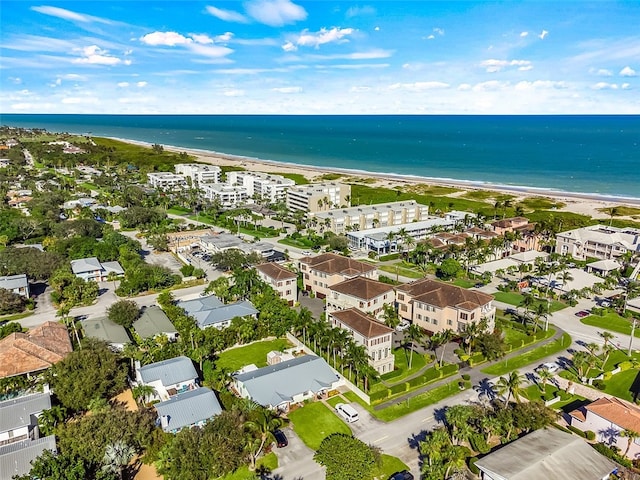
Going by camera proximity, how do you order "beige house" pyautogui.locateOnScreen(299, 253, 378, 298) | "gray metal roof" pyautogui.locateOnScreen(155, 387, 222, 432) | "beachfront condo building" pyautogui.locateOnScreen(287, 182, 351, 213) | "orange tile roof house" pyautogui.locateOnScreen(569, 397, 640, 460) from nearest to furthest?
"orange tile roof house" pyautogui.locateOnScreen(569, 397, 640, 460), "gray metal roof" pyautogui.locateOnScreen(155, 387, 222, 432), "beige house" pyautogui.locateOnScreen(299, 253, 378, 298), "beachfront condo building" pyautogui.locateOnScreen(287, 182, 351, 213)

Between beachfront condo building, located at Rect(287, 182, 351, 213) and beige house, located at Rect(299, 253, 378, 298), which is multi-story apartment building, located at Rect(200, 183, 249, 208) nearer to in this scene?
beachfront condo building, located at Rect(287, 182, 351, 213)

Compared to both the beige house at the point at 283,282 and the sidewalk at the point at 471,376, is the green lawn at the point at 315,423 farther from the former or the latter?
the beige house at the point at 283,282

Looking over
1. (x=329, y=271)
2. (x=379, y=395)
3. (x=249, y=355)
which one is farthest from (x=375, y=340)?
(x=329, y=271)

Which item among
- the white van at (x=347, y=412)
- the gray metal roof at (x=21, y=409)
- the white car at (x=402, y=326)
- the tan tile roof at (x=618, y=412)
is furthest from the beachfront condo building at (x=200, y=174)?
the tan tile roof at (x=618, y=412)

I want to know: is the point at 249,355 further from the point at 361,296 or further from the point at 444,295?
the point at 444,295

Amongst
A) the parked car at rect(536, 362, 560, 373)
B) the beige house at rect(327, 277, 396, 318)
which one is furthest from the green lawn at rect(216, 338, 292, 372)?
the parked car at rect(536, 362, 560, 373)

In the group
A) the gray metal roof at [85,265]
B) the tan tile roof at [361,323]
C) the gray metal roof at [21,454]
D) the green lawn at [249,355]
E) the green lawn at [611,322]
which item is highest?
the tan tile roof at [361,323]

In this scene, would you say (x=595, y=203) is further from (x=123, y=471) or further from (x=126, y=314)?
(x=123, y=471)
